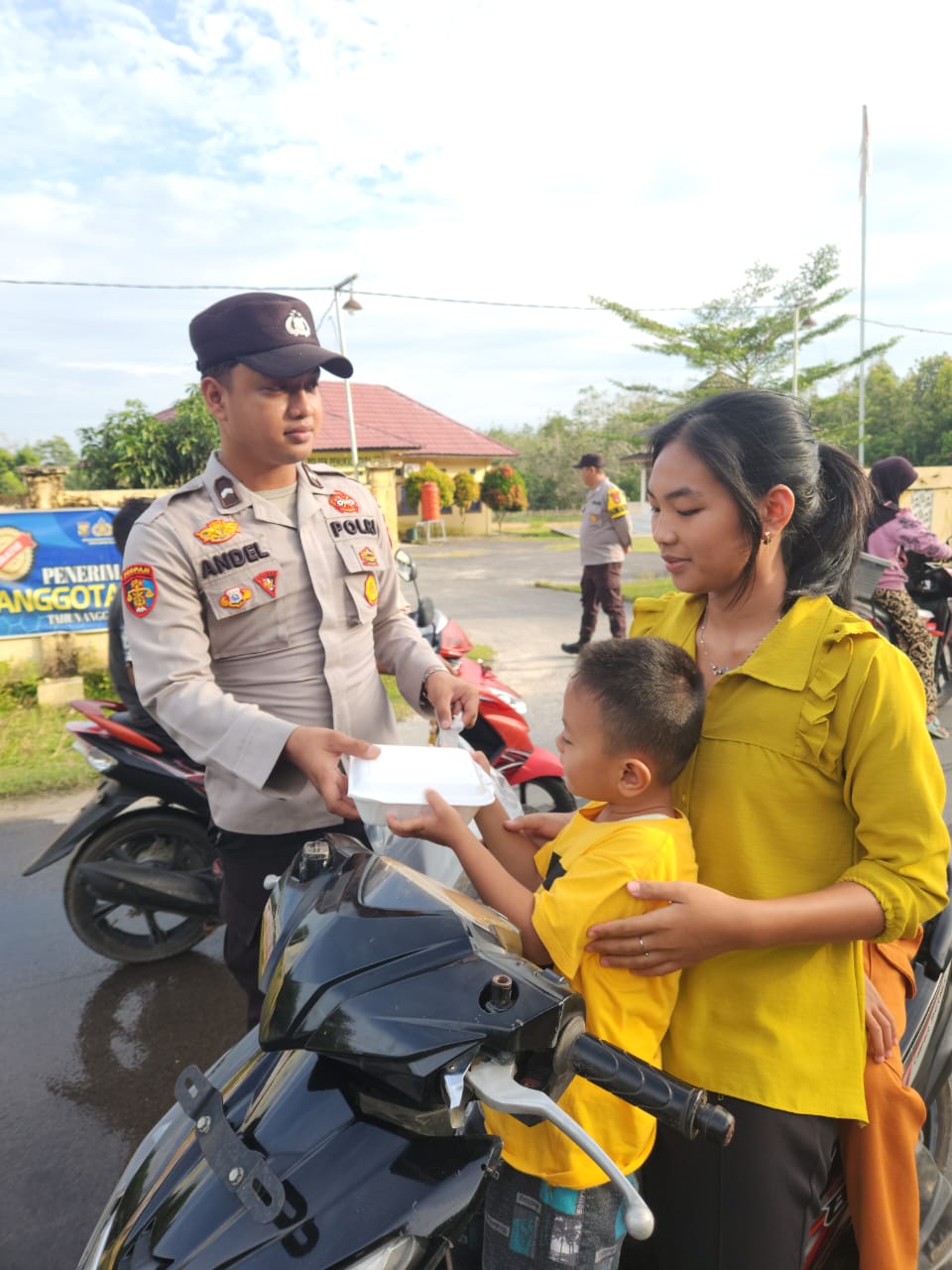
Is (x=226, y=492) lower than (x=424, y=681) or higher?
higher

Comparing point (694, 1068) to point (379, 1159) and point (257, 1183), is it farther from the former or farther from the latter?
point (257, 1183)

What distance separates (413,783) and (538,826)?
31 cm

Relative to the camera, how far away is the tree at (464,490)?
1042 inches

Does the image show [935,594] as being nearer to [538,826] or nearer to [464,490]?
[538,826]

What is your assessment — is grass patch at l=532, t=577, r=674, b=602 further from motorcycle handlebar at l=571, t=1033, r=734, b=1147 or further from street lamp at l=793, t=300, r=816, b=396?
motorcycle handlebar at l=571, t=1033, r=734, b=1147

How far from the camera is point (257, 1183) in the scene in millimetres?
916

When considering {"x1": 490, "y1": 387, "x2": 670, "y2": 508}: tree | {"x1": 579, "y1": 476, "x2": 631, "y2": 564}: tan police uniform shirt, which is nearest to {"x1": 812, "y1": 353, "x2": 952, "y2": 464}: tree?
{"x1": 490, "y1": 387, "x2": 670, "y2": 508}: tree

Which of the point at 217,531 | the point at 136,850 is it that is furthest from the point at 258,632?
the point at 136,850

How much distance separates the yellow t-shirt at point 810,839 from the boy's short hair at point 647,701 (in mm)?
81

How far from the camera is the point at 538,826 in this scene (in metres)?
1.47

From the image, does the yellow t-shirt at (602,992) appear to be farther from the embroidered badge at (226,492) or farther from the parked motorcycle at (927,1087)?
the embroidered badge at (226,492)

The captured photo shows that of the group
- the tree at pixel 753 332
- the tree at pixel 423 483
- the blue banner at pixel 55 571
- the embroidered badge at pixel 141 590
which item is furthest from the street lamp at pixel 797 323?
the embroidered badge at pixel 141 590

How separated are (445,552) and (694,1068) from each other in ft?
64.1

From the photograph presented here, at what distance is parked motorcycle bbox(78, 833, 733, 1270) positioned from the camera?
845mm
